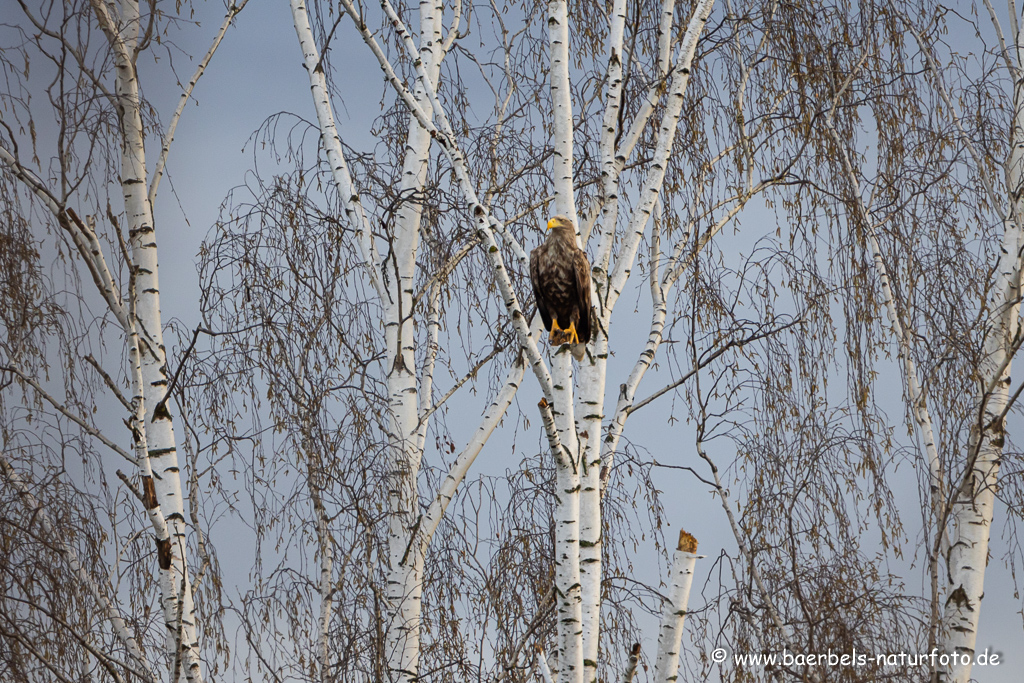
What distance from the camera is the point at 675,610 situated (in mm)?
2682

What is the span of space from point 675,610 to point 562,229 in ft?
3.77

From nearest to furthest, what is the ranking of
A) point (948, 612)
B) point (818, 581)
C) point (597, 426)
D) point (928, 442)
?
point (597, 426) < point (818, 581) < point (948, 612) < point (928, 442)

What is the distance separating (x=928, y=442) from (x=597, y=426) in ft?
→ 5.58

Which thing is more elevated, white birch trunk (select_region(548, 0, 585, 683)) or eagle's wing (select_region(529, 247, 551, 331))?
eagle's wing (select_region(529, 247, 551, 331))

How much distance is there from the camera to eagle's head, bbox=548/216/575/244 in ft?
9.73

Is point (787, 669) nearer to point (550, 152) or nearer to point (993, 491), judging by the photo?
point (993, 491)

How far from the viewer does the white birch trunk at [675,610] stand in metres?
2.65

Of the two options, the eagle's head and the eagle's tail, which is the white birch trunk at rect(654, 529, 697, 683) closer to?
the eagle's tail

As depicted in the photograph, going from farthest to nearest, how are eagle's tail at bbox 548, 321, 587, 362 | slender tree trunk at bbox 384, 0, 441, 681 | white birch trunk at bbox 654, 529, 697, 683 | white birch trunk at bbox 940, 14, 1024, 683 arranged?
1. white birch trunk at bbox 940, 14, 1024, 683
2. slender tree trunk at bbox 384, 0, 441, 681
3. eagle's tail at bbox 548, 321, 587, 362
4. white birch trunk at bbox 654, 529, 697, 683

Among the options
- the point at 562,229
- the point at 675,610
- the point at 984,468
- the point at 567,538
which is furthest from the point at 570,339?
the point at 984,468

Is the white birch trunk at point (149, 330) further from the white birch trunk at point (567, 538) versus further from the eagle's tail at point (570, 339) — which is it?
the eagle's tail at point (570, 339)

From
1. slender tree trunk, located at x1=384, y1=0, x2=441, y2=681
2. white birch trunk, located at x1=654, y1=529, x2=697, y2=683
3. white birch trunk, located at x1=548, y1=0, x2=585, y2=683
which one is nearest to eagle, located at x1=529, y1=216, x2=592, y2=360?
white birch trunk, located at x1=548, y1=0, x2=585, y2=683

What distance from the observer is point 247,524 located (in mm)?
3570

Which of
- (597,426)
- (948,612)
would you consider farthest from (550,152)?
(948,612)
